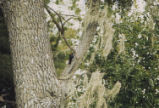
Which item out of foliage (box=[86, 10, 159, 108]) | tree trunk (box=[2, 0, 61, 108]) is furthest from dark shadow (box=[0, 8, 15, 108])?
foliage (box=[86, 10, 159, 108])

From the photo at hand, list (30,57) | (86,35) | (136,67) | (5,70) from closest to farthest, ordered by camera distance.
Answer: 1. (30,57)
2. (136,67)
3. (86,35)
4. (5,70)

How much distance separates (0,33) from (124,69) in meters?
3.40

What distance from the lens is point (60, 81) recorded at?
3059mm

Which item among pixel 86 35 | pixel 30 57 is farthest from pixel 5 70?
pixel 30 57

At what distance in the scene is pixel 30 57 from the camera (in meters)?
2.82

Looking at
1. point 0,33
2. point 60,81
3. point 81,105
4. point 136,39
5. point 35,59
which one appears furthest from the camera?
point 0,33

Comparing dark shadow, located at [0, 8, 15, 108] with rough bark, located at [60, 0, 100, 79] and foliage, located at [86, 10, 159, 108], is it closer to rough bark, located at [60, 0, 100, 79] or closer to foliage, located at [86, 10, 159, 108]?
rough bark, located at [60, 0, 100, 79]

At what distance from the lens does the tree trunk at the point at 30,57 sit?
277 centimetres

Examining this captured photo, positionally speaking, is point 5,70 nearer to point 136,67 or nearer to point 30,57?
point 30,57

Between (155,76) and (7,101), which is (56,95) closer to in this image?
(155,76)

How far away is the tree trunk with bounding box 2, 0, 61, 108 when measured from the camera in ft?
9.07

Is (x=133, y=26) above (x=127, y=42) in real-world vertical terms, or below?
above

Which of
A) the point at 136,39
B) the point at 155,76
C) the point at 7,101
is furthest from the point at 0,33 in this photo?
the point at 155,76

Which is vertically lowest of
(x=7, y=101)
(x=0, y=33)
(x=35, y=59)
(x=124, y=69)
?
(x=7, y=101)
